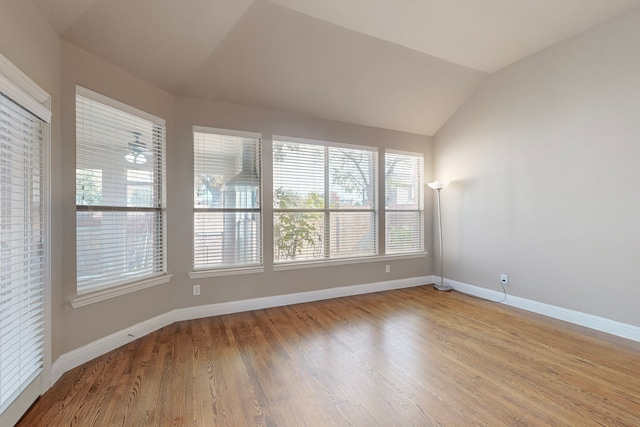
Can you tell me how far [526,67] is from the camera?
348 centimetres

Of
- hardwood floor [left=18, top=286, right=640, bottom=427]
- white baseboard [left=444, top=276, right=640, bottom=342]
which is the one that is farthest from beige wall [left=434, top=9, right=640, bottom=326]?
hardwood floor [left=18, top=286, right=640, bottom=427]

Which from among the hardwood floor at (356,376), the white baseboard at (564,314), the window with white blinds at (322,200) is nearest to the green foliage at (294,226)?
the window with white blinds at (322,200)

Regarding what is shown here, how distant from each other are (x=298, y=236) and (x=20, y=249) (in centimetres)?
263

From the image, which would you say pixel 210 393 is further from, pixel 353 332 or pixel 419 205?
pixel 419 205

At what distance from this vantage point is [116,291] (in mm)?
2531

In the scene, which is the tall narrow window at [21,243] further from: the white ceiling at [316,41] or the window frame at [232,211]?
the window frame at [232,211]

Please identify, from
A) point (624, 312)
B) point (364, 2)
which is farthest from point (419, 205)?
point (364, 2)

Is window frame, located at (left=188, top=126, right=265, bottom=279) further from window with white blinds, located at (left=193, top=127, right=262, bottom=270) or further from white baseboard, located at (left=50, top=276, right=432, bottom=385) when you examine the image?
white baseboard, located at (left=50, top=276, right=432, bottom=385)

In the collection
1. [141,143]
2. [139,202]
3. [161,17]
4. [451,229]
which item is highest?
[161,17]

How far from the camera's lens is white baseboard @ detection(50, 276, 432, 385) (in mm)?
2234

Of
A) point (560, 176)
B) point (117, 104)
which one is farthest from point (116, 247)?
point (560, 176)

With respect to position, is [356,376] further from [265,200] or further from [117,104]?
[117,104]

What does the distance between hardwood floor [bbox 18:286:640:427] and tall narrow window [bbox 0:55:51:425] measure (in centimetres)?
25

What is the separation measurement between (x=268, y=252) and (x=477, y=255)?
303 cm
